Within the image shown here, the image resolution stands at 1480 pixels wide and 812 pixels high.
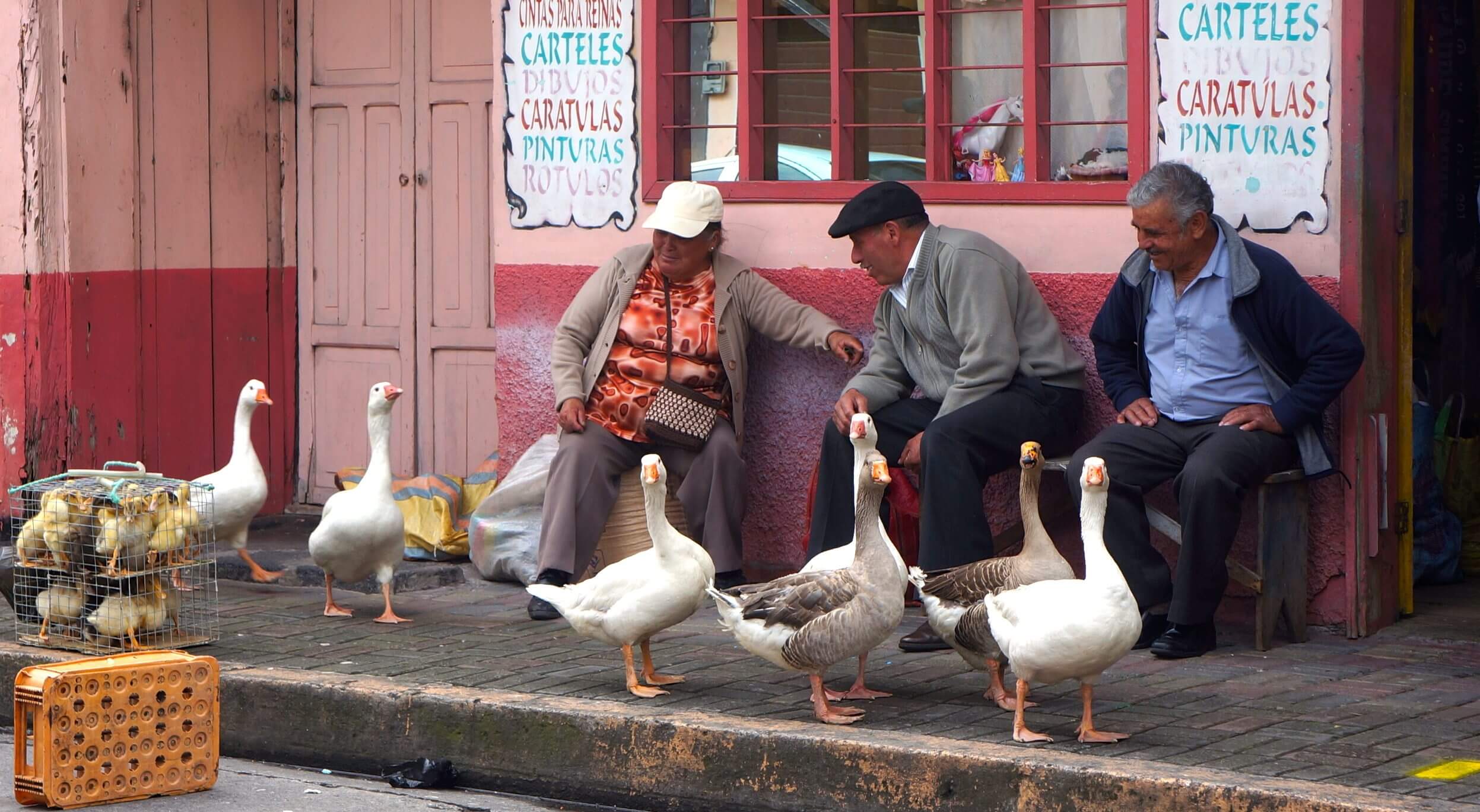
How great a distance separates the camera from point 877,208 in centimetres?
679

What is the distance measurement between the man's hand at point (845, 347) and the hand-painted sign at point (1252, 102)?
1.35 metres

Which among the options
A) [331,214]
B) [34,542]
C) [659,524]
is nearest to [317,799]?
[659,524]

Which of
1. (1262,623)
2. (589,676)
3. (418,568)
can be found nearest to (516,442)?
(418,568)

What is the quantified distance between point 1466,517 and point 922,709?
3.37 metres

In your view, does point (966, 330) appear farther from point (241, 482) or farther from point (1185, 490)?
point (241, 482)

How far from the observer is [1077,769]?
483 centimetres

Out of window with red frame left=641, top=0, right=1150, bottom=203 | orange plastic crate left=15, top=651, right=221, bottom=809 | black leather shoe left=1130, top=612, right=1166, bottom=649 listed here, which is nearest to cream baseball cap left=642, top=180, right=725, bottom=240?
window with red frame left=641, top=0, right=1150, bottom=203

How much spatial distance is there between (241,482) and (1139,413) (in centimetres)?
375

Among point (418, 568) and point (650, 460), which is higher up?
point (650, 460)

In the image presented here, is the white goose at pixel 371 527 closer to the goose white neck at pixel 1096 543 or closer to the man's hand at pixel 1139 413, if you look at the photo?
the man's hand at pixel 1139 413

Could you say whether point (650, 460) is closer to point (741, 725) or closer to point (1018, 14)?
point (741, 725)

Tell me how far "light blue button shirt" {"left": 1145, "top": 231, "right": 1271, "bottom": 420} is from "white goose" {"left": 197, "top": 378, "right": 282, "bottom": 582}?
3.68 meters

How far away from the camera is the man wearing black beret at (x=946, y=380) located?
6508mm

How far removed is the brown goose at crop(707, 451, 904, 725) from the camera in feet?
17.7
